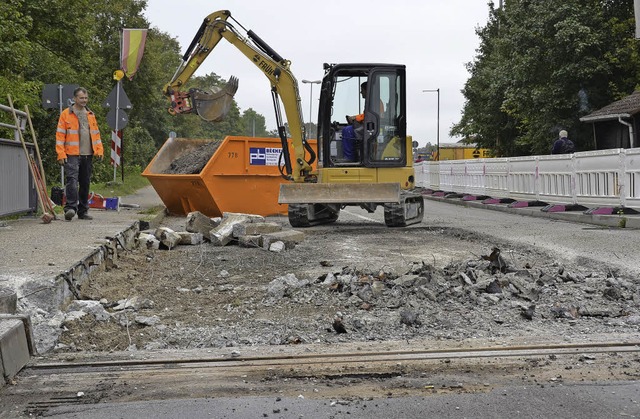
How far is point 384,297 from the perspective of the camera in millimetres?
6352

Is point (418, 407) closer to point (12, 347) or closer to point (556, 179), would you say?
point (12, 347)

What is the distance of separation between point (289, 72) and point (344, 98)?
50.8 inches

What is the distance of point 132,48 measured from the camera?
2116 centimetres

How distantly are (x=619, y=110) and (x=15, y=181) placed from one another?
23978 mm

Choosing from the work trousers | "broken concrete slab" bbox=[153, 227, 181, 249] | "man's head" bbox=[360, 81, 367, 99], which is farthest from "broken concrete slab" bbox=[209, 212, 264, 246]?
"man's head" bbox=[360, 81, 367, 99]

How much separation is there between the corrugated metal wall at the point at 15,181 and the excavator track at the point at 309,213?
4370mm

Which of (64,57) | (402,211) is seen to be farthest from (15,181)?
(64,57)

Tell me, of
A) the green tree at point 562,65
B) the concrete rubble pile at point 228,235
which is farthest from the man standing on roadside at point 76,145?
the green tree at point 562,65

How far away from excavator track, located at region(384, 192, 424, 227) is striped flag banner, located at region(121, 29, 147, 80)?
10050 mm

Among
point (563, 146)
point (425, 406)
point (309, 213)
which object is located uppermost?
point (563, 146)

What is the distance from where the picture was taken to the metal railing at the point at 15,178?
11297mm

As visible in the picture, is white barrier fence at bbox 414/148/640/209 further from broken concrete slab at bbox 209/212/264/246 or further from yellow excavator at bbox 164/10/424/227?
broken concrete slab at bbox 209/212/264/246

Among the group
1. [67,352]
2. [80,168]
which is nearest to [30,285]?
[67,352]

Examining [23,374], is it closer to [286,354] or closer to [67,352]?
[67,352]
